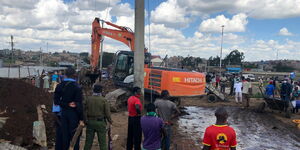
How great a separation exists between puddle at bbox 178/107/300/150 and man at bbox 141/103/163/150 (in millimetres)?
3786

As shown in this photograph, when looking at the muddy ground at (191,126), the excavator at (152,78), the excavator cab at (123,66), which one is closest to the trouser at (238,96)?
the muddy ground at (191,126)

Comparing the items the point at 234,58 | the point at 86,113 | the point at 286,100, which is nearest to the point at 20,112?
the point at 86,113

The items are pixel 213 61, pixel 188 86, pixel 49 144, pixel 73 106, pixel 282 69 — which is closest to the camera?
pixel 73 106

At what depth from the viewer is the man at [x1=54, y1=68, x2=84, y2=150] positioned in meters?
5.18

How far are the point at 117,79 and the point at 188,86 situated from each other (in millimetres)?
4040

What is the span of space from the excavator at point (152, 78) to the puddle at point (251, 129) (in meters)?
1.32

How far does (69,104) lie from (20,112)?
4.99m

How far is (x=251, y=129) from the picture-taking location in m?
10.1

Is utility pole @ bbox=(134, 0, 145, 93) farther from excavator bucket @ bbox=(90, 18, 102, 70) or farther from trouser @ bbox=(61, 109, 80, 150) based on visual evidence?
excavator bucket @ bbox=(90, 18, 102, 70)

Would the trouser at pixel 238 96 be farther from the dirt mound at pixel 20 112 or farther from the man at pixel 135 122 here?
the man at pixel 135 122

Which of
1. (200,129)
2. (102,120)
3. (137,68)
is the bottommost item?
(200,129)

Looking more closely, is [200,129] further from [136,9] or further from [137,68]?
[136,9]

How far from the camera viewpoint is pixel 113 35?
16188 mm

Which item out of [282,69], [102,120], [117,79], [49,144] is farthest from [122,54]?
[282,69]
